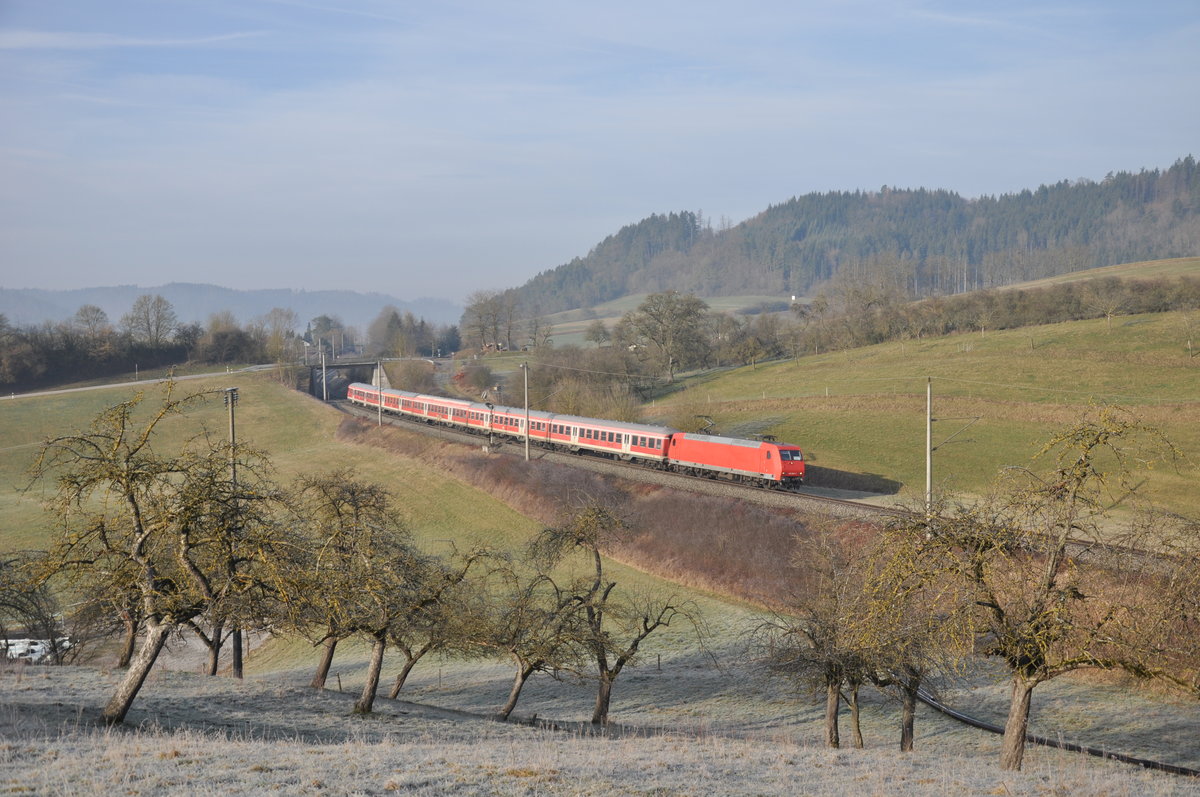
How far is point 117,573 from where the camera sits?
1414cm

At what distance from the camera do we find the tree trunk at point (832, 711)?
19203 millimetres

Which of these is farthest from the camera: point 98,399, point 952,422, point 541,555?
point 98,399

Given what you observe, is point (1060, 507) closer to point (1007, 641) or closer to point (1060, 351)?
point (1007, 641)

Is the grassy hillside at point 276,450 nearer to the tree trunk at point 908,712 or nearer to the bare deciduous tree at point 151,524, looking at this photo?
the bare deciduous tree at point 151,524

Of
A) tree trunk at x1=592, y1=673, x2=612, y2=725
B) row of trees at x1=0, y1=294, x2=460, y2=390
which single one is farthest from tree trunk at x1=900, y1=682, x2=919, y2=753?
row of trees at x1=0, y1=294, x2=460, y2=390

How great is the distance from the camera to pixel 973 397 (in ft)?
200

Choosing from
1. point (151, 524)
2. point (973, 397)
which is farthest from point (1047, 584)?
point (973, 397)

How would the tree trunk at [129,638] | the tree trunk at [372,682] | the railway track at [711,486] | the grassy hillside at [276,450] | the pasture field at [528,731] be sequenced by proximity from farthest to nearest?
the grassy hillside at [276,450], the railway track at [711,486], the tree trunk at [129,638], the tree trunk at [372,682], the pasture field at [528,731]

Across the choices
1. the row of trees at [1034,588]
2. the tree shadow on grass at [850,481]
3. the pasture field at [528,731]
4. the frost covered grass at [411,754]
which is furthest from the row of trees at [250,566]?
the tree shadow on grass at [850,481]

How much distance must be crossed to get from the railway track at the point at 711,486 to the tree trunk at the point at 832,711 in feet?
33.6

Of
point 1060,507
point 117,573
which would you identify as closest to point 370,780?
point 117,573

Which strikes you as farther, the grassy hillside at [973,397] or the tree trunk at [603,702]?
the grassy hillside at [973,397]

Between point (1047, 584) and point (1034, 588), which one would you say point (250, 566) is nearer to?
point (1047, 584)

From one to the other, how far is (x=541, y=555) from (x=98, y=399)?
3298 inches
